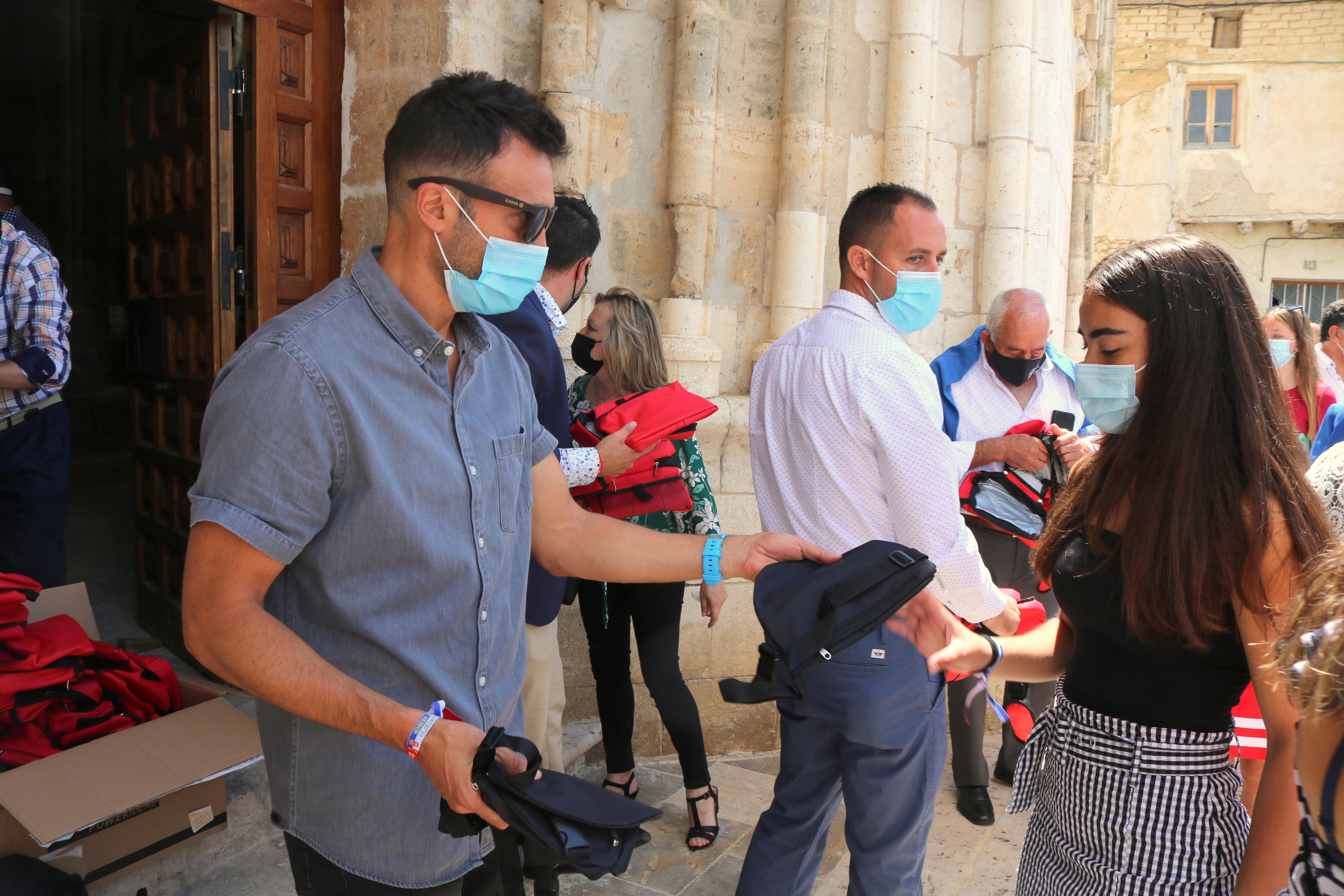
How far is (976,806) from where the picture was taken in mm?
3533

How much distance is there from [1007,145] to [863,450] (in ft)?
9.76

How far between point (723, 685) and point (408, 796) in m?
0.50

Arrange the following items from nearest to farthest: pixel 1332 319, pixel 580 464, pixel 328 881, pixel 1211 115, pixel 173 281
Result: pixel 328 881 → pixel 580 464 → pixel 173 281 → pixel 1332 319 → pixel 1211 115

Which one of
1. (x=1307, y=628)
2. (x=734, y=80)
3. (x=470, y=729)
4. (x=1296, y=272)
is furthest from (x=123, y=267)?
(x=1296, y=272)

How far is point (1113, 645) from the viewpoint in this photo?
162 cm

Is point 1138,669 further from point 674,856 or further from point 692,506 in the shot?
point 674,856

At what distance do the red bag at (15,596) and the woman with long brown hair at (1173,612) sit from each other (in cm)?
236

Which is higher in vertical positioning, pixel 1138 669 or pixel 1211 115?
pixel 1211 115

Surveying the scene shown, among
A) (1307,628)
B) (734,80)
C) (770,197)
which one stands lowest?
(1307,628)

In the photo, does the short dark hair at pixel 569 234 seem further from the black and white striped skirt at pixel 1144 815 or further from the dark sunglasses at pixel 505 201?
the black and white striped skirt at pixel 1144 815

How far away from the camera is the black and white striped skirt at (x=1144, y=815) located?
4.92 ft

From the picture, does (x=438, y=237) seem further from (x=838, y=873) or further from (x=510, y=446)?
(x=838, y=873)

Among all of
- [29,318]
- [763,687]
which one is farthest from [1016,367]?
[29,318]

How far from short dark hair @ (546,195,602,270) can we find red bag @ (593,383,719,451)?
1.49 feet
